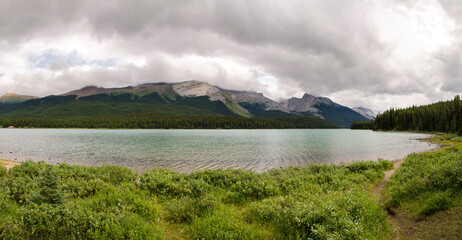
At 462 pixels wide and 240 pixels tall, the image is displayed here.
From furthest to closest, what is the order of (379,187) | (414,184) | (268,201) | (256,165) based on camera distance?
(256,165) → (379,187) → (414,184) → (268,201)

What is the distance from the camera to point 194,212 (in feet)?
Answer: 32.9

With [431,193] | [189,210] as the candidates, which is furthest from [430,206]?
[189,210]

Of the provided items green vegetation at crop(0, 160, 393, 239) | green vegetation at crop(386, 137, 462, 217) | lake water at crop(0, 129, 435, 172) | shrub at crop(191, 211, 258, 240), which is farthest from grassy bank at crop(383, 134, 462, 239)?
lake water at crop(0, 129, 435, 172)

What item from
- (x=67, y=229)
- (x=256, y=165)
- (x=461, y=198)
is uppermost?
(x=461, y=198)

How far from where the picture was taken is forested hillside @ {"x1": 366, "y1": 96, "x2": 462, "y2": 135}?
4142 inches

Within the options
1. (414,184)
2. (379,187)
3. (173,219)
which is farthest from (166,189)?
(379,187)

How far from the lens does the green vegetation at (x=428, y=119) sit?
105162 mm

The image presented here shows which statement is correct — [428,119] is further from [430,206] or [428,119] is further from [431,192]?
[430,206]

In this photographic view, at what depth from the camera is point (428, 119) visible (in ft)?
478

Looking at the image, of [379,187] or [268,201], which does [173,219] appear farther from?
[379,187]

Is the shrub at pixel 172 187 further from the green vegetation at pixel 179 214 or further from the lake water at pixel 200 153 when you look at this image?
the lake water at pixel 200 153

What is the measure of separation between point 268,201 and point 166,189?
6.58 meters

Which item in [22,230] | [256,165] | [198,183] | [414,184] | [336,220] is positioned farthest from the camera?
[256,165]

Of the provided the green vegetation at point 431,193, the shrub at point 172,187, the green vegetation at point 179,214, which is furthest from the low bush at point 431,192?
the shrub at point 172,187
